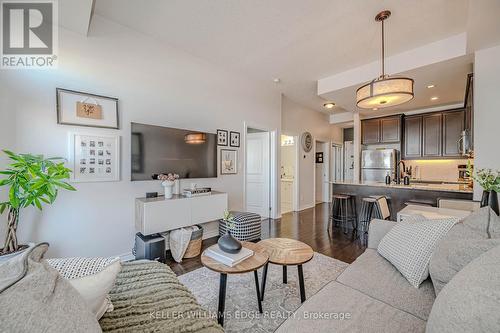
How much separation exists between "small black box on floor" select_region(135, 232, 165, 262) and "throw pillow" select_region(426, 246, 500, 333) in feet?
8.11

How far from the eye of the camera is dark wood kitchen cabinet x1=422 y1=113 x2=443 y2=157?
5051 mm

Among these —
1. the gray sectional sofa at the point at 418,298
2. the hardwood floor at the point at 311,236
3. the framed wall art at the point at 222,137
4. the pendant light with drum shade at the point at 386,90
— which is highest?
the pendant light with drum shade at the point at 386,90

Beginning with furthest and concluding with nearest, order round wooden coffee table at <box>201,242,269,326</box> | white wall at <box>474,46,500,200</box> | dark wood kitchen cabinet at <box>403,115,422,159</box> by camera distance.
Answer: dark wood kitchen cabinet at <box>403,115,422,159</box> < white wall at <box>474,46,500,200</box> < round wooden coffee table at <box>201,242,269,326</box>

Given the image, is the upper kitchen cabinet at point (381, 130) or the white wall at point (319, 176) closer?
the upper kitchen cabinet at point (381, 130)

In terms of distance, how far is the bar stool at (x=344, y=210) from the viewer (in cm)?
405

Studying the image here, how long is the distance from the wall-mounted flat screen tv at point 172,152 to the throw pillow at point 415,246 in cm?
266

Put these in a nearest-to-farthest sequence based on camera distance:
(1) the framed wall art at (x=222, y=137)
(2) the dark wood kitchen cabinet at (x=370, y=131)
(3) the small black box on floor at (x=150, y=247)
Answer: (3) the small black box on floor at (x=150, y=247) < (1) the framed wall art at (x=222, y=137) < (2) the dark wood kitchen cabinet at (x=370, y=131)

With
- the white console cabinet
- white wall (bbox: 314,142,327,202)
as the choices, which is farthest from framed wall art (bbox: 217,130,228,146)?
white wall (bbox: 314,142,327,202)

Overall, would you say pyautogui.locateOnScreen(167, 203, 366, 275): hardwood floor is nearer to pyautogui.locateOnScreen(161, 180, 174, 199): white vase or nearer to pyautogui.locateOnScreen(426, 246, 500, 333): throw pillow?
pyautogui.locateOnScreen(161, 180, 174, 199): white vase

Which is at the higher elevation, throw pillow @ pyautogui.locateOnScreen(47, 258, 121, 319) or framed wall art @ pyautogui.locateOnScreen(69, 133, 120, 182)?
framed wall art @ pyautogui.locateOnScreen(69, 133, 120, 182)

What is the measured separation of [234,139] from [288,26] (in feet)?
6.49

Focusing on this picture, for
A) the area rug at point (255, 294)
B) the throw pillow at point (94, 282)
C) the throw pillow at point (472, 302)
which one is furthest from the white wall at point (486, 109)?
the throw pillow at point (94, 282)

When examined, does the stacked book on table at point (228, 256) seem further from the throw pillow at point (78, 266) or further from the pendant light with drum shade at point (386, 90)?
the pendant light with drum shade at point (386, 90)

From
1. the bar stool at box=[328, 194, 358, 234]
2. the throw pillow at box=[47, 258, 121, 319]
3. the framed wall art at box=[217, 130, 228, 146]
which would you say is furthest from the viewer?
the bar stool at box=[328, 194, 358, 234]
